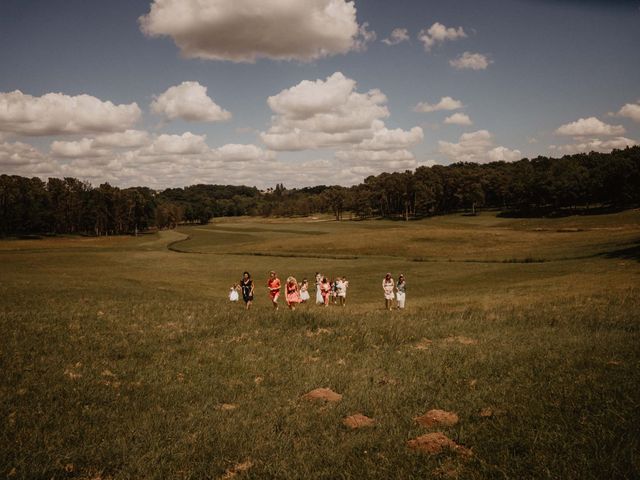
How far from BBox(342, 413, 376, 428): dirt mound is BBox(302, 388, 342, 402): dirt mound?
1268 millimetres

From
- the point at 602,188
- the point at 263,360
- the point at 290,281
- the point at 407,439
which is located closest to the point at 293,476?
the point at 407,439

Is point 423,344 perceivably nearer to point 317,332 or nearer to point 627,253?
point 317,332

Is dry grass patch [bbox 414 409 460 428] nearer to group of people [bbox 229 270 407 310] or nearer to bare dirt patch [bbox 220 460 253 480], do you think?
bare dirt patch [bbox 220 460 253 480]

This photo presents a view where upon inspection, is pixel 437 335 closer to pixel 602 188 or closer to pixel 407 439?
pixel 407 439

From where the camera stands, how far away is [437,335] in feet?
59.2

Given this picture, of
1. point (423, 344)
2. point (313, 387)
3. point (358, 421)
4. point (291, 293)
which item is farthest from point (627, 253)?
point (358, 421)

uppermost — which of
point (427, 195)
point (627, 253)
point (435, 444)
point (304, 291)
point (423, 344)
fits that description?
point (427, 195)

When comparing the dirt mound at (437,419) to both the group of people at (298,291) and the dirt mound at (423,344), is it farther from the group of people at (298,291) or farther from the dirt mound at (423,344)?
the group of people at (298,291)

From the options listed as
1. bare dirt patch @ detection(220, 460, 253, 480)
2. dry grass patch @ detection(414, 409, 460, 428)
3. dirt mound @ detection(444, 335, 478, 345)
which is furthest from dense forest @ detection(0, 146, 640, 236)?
bare dirt patch @ detection(220, 460, 253, 480)

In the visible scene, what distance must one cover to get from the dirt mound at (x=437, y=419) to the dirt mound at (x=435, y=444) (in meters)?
0.73

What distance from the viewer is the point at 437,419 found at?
959 cm

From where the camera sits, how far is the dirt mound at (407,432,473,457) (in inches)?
316

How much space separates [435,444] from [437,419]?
54.3 inches

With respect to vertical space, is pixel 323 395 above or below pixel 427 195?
below
